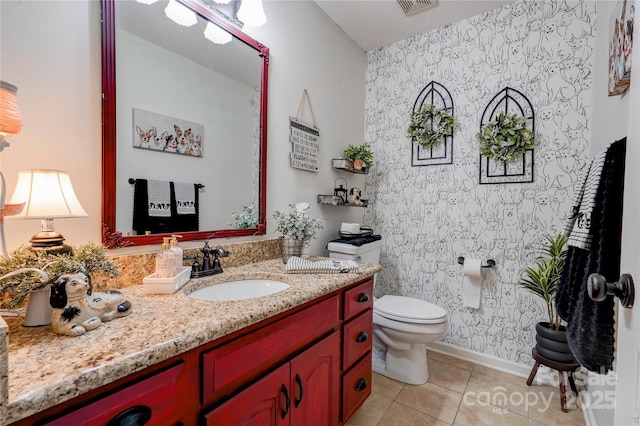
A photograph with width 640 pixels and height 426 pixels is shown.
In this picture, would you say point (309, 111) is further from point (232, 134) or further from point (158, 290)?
point (158, 290)

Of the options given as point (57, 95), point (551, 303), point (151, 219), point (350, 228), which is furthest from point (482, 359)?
point (57, 95)

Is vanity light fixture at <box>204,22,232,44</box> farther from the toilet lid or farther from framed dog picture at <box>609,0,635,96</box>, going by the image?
the toilet lid

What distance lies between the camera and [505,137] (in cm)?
204

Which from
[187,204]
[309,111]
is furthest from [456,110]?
[187,204]

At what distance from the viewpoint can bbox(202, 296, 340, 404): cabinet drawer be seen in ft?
2.53

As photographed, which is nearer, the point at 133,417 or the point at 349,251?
the point at 133,417

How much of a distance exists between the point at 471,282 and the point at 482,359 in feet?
1.87

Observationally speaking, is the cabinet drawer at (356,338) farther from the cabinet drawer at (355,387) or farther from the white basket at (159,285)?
the white basket at (159,285)

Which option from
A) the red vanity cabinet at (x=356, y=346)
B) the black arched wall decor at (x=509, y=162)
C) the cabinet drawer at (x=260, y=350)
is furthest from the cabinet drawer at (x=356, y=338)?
the black arched wall decor at (x=509, y=162)

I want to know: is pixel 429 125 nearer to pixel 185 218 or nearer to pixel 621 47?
pixel 621 47

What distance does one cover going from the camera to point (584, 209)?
3.26ft

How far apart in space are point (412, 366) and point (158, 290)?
1.66 meters

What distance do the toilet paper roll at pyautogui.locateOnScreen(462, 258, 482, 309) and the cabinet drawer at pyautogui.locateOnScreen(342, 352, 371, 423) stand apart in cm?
103

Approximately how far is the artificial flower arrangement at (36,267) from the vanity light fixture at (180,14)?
104 centimetres
